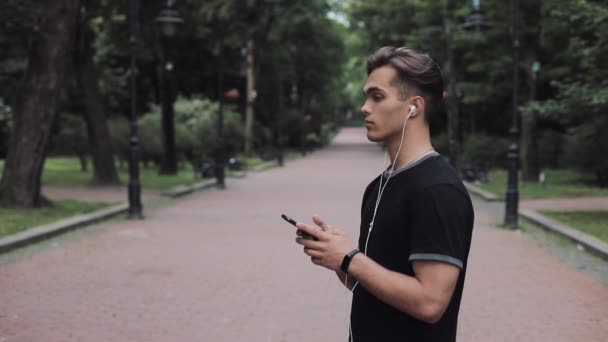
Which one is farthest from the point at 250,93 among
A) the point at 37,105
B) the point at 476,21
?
the point at 37,105

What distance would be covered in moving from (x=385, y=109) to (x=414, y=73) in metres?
0.13

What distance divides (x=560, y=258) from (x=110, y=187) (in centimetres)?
1524

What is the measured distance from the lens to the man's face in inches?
94.8

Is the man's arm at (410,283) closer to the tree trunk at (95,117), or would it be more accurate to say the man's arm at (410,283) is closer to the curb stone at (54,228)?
the curb stone at (54,228)

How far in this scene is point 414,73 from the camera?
238 cm

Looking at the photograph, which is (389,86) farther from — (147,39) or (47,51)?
(147,39)

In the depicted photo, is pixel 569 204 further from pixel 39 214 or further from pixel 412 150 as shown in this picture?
pixel 412 150

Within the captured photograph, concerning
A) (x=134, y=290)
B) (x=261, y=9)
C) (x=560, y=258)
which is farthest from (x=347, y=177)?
(x=134, y=290)

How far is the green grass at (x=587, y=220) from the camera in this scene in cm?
1287

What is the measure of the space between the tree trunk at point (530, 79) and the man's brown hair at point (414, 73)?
80.9 feet

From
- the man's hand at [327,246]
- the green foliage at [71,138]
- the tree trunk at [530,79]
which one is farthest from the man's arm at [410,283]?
the green foliage at [71,138]

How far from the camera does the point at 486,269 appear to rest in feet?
32.9

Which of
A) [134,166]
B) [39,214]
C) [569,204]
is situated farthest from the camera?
[569,204]

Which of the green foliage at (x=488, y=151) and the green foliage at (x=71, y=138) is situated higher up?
the green foliage at (x=71, y=138)
